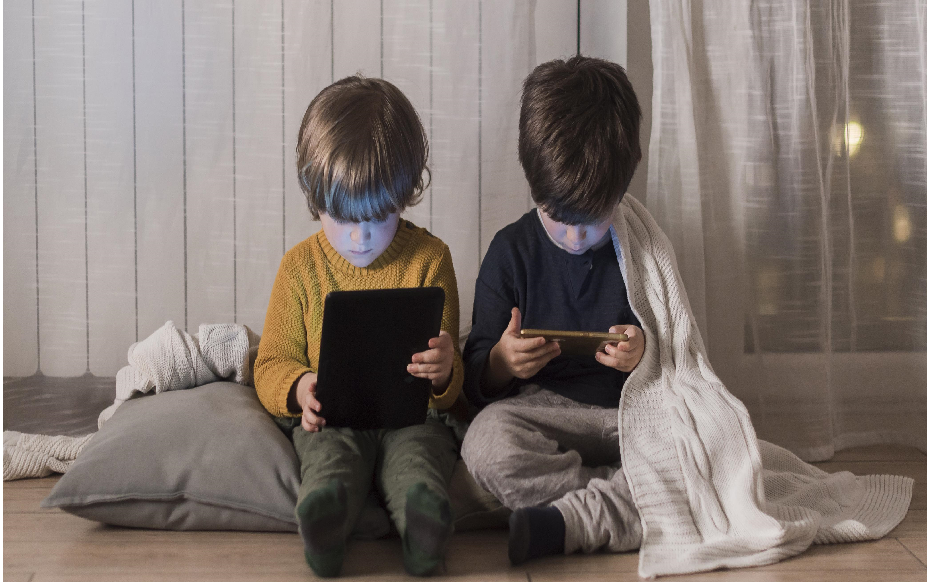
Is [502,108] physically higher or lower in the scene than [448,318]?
higher

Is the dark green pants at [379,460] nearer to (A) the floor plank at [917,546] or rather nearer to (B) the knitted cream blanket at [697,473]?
(B) the knitted cream blanket at [697,473]

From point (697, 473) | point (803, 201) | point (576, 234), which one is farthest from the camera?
point (803, 201)

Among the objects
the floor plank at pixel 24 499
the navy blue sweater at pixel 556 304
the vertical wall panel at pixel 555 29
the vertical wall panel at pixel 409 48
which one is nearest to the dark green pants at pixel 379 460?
the navy blue sweater at pixel 556 304

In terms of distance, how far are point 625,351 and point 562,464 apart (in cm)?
18

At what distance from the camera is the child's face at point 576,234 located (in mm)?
1096

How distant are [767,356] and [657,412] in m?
0.42

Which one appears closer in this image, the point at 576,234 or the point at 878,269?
the point at 576,234

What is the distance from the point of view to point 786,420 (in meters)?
1.38

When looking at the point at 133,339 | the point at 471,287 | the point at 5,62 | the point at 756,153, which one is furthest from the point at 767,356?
the point at 5,62

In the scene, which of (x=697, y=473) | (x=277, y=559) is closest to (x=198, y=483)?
(x=277, y=559)

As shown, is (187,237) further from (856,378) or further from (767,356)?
(856,378)

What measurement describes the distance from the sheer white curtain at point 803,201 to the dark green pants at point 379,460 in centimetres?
54

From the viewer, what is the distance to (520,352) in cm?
103

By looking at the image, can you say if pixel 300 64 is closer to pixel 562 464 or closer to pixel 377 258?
pixel 377 258
